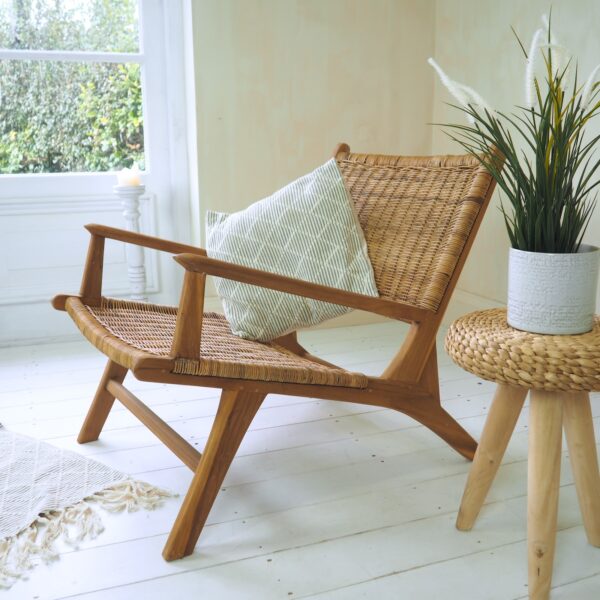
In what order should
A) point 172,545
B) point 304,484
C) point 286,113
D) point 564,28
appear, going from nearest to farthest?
point 172,545
point 304,484
point 564,28
point 286,113

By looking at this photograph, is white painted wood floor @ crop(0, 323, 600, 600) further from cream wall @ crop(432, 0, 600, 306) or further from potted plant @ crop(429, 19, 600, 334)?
cream wall @ crop(432, 0, 600, 306)

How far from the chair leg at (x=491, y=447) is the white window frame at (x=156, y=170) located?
176 centimetres

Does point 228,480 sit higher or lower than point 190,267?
lower

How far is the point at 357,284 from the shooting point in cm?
174

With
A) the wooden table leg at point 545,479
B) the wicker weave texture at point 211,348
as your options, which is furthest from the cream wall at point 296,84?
the wooden table leg at point 545,479

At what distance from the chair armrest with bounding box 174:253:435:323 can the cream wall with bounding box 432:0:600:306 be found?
105 cm

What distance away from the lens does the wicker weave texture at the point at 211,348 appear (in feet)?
4.33

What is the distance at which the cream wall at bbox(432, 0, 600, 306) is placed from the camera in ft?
7.38

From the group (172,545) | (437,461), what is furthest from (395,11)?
(172,545)

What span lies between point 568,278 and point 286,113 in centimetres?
181

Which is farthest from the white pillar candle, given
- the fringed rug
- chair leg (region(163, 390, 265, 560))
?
chair leg (region(163, 390, 265, 560))

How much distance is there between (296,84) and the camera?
110 inches

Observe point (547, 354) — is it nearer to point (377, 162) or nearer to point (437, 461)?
point (437, 461)

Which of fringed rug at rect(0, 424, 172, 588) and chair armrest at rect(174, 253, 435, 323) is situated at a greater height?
chair armrest at rect(174, 253, 435, 323)
